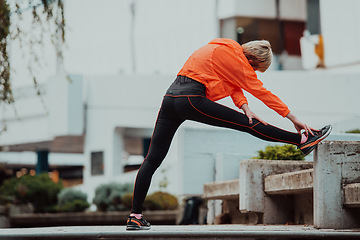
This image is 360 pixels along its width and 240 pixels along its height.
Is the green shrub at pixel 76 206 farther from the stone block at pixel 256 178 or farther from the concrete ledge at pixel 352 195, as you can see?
the concrete ledge at pixel 352 195

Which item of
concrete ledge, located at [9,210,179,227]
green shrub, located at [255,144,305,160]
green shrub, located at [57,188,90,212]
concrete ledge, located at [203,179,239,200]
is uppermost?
green shrub, located at [255,144,305,160]

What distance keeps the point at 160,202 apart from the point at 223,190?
9.23m

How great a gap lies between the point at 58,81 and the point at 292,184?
696 inches

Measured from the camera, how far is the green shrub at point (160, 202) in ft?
48.4

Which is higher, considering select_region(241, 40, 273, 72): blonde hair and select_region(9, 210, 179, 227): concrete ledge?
select_region(241, 40, 273, 72): blonde hair

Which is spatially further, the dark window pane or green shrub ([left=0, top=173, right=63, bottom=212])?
the dark window pane

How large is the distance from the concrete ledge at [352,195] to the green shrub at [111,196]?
41.0ft

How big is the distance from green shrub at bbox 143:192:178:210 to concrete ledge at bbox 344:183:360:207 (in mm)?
11318

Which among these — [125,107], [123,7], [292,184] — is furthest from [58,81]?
[292,184]

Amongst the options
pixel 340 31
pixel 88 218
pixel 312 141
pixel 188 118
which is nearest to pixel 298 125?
pixel 312 141

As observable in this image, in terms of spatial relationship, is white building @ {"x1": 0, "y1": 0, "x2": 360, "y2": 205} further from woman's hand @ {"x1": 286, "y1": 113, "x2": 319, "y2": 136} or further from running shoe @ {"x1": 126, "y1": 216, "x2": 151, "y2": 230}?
woman's hand @ {"x1": 286, "y1": 113, "x2": 319, "y2": 136}

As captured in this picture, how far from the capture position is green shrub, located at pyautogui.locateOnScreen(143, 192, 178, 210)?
48.4 feet

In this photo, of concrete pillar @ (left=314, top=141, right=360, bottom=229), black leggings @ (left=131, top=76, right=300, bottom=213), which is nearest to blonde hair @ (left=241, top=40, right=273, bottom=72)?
black leggings @ (left=131, top=76, right=300, bottom=213)

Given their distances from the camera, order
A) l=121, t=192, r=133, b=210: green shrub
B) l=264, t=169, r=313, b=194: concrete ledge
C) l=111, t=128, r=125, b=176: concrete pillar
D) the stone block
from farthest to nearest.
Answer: l=111, t=128, r=125, b=176: concrete pillar
l=121, t=192, r=133, b=210: green shrub
the stone block
l=264, t=169, r=313, b=194: concrete ledge
